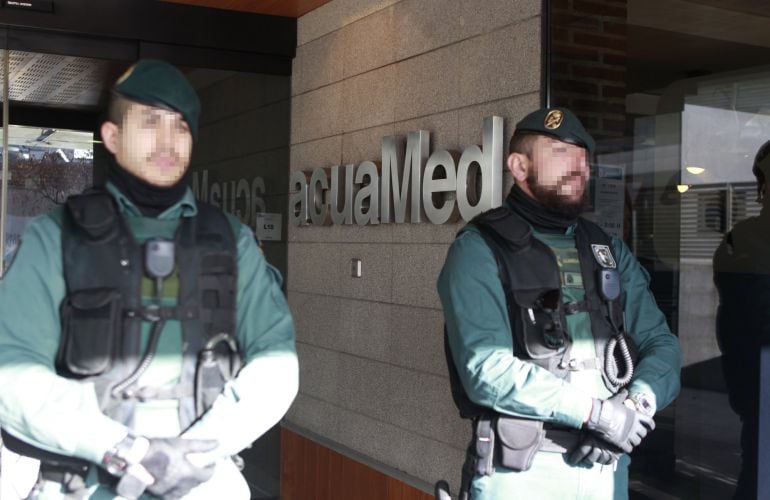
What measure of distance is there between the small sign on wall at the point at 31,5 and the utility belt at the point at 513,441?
3.83m

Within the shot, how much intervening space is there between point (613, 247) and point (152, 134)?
1513 millimetres

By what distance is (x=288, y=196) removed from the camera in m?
6.23

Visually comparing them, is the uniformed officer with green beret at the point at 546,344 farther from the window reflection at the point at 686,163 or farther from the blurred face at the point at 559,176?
the window reflection at the point at 686,163

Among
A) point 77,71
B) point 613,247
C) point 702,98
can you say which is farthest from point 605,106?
point 77,71

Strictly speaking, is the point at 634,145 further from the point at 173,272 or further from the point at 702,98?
the point at 173,272

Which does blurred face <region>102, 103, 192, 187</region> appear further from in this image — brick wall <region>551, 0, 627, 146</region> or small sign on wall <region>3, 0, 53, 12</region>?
small sign on wall <region>3, 0, 53, 12</region>

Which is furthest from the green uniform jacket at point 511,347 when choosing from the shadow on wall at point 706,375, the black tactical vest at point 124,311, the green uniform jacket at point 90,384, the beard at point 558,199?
the black tactical vest at point 124,311

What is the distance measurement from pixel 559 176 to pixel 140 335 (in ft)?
4.32

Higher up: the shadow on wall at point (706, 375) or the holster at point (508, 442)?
the shadow on wall at point (706, 375)

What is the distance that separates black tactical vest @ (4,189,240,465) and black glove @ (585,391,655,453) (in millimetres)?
998

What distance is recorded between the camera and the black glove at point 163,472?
6.40 ft

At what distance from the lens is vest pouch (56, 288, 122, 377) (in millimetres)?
2035

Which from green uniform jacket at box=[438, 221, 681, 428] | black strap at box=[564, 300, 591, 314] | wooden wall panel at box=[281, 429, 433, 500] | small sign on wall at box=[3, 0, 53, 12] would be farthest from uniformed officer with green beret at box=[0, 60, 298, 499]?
small sign on wall at box=[3, 0, 53, 12]

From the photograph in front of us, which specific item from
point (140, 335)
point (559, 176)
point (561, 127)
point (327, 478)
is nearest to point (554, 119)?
point (561, 127)
